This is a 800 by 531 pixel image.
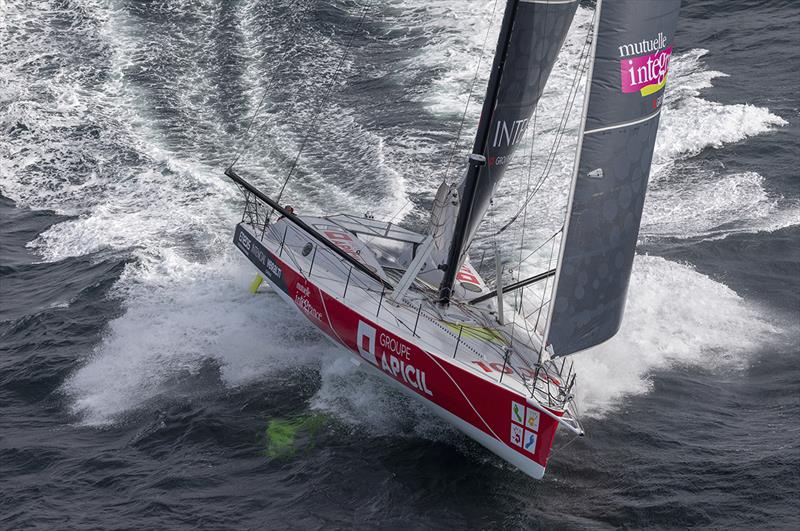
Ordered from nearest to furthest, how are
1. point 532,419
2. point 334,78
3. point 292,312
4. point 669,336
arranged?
point 532,419
point 669,336
point 292,312
point 334,78

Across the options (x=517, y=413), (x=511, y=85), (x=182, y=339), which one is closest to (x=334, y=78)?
(x=182, y=339)

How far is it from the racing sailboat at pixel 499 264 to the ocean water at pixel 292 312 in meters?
1.07

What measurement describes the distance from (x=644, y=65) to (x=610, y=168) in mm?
1382

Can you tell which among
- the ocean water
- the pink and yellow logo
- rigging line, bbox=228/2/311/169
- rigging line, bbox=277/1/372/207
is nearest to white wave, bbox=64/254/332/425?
the ocean water

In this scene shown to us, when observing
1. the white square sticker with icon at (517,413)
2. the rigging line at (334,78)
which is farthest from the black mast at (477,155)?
the rigging line at (334,78)

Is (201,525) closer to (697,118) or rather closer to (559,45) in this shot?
(559,45)

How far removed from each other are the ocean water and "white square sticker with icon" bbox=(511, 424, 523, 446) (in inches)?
27.9

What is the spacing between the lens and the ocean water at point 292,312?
44.9ft

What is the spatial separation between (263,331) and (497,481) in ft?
19.0

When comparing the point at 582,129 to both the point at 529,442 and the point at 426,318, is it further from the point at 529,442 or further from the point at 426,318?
the point at 426,318

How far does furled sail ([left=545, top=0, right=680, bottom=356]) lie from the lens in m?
12.1

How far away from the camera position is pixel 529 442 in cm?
1341

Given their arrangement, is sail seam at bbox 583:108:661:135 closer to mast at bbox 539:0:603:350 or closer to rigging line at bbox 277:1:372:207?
mast at bbox 539:0:603:350

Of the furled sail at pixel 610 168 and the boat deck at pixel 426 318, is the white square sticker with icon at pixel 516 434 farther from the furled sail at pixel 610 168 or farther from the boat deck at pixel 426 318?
the furled sail at pixel 610 168
